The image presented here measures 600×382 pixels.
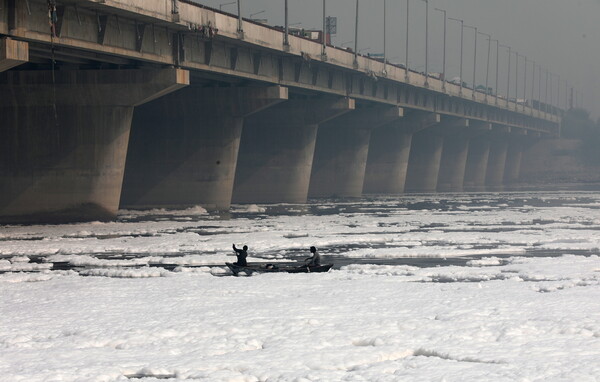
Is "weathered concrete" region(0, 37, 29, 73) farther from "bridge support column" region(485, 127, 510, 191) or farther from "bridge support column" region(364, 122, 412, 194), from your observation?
"bridge support column" region(485, 127, 510, 191)

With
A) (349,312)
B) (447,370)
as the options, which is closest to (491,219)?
(349,312)

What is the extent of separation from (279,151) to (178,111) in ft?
52.6

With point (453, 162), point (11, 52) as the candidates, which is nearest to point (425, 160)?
point (453, 162)

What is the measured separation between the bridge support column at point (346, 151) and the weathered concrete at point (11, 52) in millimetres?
58998

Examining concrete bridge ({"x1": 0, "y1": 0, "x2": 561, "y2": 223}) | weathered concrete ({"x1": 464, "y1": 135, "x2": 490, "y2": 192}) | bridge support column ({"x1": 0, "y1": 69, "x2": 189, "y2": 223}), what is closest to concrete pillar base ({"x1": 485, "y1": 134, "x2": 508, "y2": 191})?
weathered concrete ({"x1": 464, "y1": 135, "x2": 490, "y2": 192})

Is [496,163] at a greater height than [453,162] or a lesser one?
greater

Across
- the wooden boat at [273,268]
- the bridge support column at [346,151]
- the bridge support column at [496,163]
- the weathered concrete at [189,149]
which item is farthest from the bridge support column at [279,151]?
the bridge support column at [496,163]

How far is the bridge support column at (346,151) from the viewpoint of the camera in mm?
97688

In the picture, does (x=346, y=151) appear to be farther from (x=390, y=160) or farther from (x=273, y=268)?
(x=273, y=268)

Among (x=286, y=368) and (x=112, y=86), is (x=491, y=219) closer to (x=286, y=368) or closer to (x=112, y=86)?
(x=112, y=86)

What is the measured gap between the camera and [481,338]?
19781 mm

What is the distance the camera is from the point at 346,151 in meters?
97.9

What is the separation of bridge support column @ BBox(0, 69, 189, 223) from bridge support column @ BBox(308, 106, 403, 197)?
44.8 m

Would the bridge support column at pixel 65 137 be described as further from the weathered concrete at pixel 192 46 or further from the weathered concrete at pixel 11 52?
the weathered concrete at pixel 11 52
